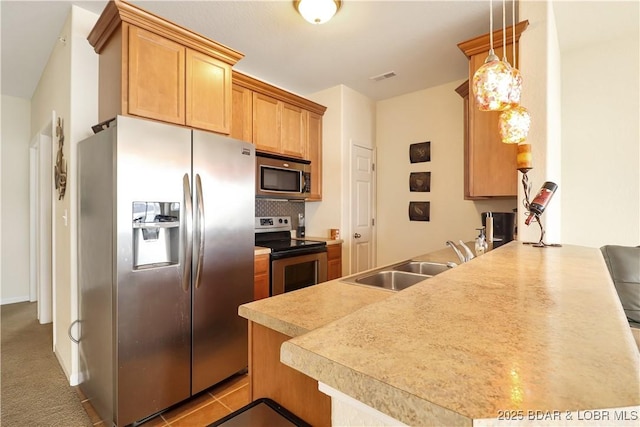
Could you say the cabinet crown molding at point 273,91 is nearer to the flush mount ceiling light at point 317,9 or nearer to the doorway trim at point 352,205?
the doorway trim at point 352,205

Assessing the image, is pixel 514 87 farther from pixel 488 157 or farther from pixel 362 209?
pixel 362 209

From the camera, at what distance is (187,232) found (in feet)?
6.05

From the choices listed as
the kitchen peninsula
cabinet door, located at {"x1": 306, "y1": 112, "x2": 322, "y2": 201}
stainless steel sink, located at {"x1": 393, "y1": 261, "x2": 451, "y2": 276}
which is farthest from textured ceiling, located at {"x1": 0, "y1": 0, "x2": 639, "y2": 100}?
the kitchen peninsula

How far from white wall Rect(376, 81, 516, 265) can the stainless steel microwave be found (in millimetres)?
Result: 1170

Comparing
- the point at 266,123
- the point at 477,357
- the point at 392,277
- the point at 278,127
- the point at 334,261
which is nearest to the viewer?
the point at 477,357

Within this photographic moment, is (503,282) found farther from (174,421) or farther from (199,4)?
(199,4)

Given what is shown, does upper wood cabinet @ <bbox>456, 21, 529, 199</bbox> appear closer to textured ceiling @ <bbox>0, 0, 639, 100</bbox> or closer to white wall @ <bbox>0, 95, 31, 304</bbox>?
textured ceiling @ <bbox>0, 0, 639, 100</bbox>

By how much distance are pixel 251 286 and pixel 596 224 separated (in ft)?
9.72

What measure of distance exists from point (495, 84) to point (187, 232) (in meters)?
1.92

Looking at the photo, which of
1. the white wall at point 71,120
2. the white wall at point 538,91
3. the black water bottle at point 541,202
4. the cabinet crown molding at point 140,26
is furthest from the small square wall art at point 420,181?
the white wall at point 71,120

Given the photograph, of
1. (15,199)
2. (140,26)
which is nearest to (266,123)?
(140,26)

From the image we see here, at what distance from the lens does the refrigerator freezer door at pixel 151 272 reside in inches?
63.7

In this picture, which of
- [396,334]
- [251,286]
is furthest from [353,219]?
[396,334]

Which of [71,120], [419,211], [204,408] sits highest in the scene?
[71,120]
